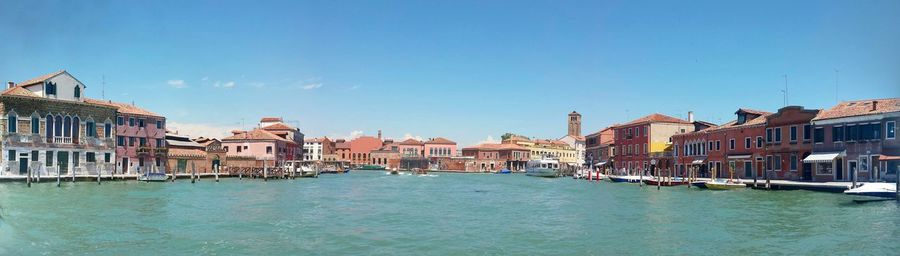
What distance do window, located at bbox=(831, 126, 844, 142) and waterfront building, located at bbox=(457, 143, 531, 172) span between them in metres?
63.6

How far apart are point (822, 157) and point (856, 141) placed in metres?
1.71

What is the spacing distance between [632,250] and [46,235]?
12457 mm

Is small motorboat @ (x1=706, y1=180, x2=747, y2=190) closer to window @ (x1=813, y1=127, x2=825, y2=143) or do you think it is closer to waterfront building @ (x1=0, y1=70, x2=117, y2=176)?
window @ (x1=813, y1=127, x2=825, y2=143)

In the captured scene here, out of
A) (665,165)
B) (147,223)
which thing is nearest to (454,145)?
(665,165)

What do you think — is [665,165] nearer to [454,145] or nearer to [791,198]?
[791,198]

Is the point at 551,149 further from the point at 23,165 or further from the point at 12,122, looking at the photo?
the point at 12,122

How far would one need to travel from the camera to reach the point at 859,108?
32188mm

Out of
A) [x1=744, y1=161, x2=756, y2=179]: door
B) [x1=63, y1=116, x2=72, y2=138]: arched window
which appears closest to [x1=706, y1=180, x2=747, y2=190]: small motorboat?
[x1=744, y1=161, x2=756, y2=179]: door

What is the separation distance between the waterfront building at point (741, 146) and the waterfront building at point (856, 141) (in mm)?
3486

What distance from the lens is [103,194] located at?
27406 mm

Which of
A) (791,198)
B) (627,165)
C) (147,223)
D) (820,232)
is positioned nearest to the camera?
(820,232)

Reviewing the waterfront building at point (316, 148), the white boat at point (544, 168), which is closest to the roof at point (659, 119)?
the white boat at point (544, 168)

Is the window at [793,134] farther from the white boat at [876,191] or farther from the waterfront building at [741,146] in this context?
the white boat at [876,191]

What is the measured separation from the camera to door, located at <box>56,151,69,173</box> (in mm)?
38175
